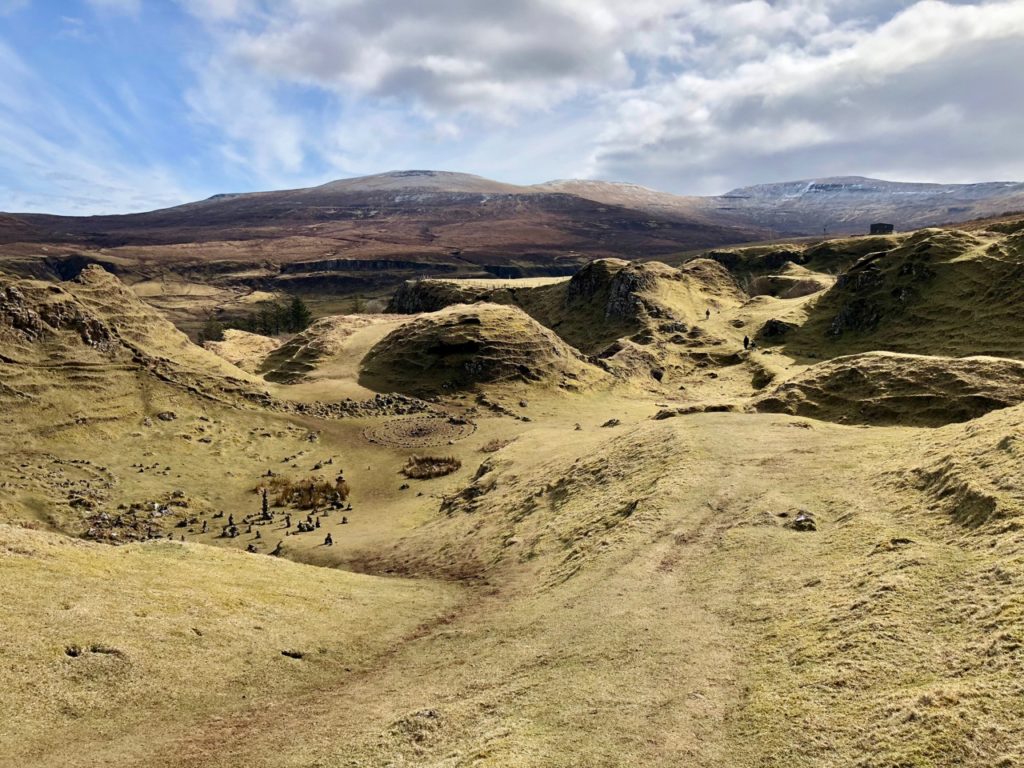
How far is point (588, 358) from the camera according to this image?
6631 cm

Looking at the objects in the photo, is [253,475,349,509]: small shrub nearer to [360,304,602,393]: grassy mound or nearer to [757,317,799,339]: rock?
[360,304,602,393]: grassy mound

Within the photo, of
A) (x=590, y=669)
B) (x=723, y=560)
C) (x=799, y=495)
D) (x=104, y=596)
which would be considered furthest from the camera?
(x=799, y=495)

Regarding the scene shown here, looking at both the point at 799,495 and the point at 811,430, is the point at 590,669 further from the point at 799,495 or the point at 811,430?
the point at 811,430

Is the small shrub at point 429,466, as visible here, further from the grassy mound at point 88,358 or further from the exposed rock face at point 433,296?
the exposed rock face at point 433,296

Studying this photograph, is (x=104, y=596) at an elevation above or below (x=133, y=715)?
above

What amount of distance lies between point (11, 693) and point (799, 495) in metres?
20.8

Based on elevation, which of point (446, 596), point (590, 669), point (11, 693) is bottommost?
point (446, 596)

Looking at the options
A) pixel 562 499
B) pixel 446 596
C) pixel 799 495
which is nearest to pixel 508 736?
pixel 446 596

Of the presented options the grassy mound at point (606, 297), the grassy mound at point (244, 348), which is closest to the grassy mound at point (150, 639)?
the grassy mound at point (244, 348)

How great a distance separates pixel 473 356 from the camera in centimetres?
5881

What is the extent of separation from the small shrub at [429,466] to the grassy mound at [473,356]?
14.9 m

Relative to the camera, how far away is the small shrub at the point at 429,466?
39656mm

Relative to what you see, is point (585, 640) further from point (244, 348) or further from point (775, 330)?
point (244, 348)

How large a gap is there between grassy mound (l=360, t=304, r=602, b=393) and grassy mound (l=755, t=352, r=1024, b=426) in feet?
90.2
